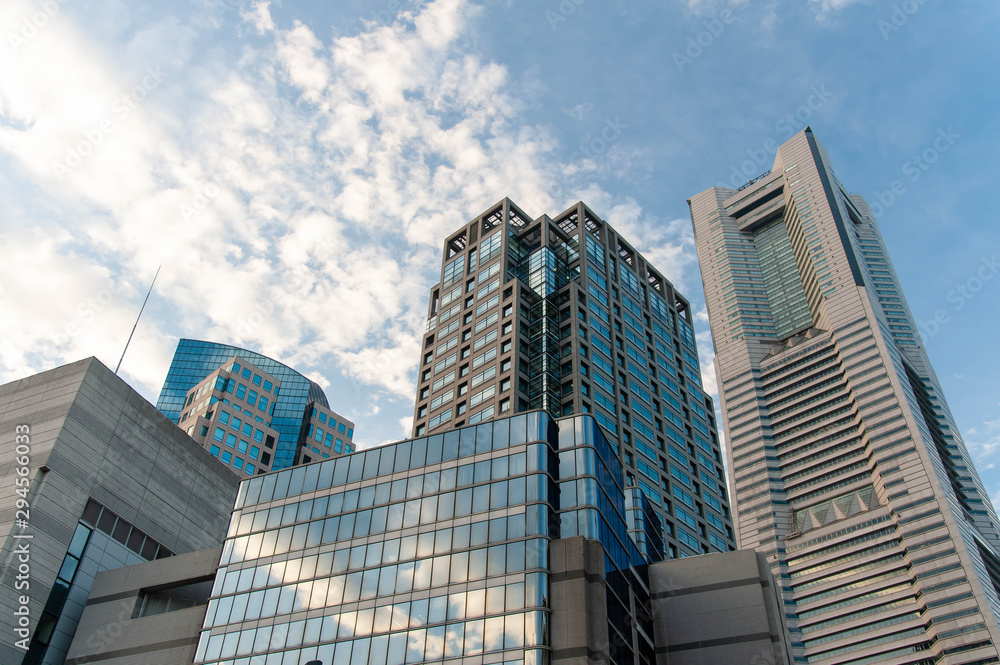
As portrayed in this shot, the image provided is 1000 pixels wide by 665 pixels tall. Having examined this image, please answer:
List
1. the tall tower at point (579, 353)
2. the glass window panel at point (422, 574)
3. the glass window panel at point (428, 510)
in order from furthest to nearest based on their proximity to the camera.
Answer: the tall tower at point (579, 353) → the glass window panel at point (428, 510) → the glass window panel at point (422, 574)

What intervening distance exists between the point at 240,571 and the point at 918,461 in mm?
168310

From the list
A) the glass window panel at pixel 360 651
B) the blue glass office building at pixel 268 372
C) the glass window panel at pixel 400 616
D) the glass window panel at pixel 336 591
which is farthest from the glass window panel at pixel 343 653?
the blue glass office building at pixel 268 372

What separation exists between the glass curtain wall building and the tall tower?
127 feet

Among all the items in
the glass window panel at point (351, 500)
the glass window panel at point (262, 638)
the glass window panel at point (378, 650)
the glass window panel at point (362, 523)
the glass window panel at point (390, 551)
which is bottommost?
the glass window panel at point (378, 650)

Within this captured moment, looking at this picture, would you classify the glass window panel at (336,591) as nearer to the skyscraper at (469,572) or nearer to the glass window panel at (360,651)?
the skyscraper at (469,572)

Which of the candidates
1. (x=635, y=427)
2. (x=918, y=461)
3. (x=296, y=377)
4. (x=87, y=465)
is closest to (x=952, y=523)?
(x=918, y=461)

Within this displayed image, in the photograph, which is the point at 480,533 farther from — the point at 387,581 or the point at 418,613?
the point at 387,581

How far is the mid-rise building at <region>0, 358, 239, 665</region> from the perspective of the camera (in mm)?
53500

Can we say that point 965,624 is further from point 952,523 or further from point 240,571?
point 240,571

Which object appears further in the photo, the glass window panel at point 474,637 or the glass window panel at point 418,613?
the glass window panel at point 418,613

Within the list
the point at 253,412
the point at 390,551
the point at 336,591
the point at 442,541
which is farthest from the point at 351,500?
the point at 253,412

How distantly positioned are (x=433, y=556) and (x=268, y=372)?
124 metres

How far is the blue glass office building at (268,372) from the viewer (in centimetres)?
14962

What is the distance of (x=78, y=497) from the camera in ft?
191
